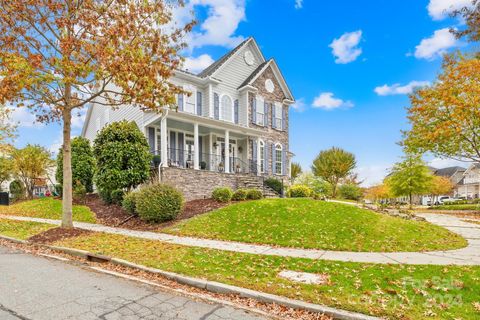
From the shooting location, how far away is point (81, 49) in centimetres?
918

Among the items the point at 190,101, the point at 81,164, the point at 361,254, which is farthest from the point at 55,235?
the point at 190,101

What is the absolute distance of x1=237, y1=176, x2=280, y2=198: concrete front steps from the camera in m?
17.7

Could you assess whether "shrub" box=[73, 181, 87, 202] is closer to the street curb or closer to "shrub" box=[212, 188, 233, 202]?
"shrub" box=[212, 188, 233, 202]

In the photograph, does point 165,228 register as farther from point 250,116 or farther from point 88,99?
point 250,116

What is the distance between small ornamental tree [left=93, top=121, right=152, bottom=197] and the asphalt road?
26.4ft

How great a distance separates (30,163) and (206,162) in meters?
13.1

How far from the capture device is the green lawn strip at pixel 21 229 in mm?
9359

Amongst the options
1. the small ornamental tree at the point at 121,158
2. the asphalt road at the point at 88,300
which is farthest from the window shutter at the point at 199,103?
the asphalt road at the point at 88,300

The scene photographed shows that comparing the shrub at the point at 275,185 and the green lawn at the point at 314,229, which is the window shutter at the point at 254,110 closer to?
the shrub at the point at 275,185

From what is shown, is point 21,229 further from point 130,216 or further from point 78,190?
point 78,190

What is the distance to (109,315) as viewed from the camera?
3619 millimetres

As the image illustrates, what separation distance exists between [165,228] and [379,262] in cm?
700

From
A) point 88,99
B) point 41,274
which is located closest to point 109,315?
point 41,274

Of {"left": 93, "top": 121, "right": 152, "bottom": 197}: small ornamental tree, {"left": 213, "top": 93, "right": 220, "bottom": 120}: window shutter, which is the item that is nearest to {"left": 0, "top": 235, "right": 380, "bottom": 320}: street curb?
{"left": 93, "top": 121, "right": 152, "bottom": 197}: small ornamental tree
